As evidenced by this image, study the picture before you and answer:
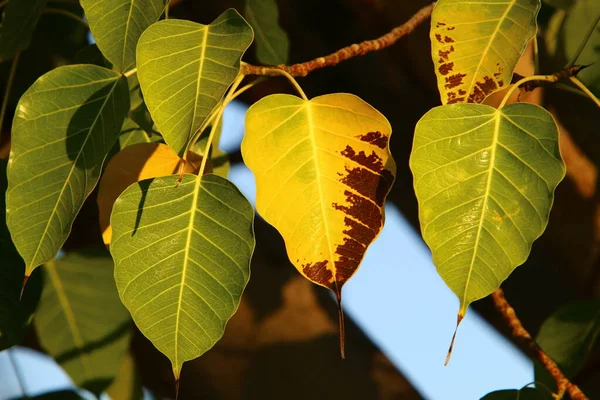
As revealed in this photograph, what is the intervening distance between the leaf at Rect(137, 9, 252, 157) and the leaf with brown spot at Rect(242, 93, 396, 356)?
6cm

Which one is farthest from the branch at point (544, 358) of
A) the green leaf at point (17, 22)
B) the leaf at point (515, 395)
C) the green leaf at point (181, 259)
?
the green leaf at point (17, 22)

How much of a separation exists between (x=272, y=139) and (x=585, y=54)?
412mm

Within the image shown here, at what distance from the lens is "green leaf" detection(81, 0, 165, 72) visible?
0.61 m

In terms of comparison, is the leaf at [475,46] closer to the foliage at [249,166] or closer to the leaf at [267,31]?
the foliage at [249,166]

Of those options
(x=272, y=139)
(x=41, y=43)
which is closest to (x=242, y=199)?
(x=272, y=139)

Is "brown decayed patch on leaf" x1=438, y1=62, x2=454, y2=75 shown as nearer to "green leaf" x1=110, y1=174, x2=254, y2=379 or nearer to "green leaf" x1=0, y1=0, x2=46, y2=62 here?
"green leaf" x1=110, y1=174, x2=254, y2=379

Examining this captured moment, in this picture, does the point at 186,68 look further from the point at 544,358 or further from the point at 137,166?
the point at 544,358

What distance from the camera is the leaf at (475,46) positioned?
59 centimetres

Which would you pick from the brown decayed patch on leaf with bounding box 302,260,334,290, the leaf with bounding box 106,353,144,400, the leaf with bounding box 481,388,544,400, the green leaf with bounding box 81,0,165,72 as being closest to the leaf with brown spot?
the brown decayed patch on leaf with bounding box 302,260,334,290

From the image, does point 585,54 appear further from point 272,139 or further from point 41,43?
point 41,43

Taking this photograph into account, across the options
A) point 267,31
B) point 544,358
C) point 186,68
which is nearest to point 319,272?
point 186,68

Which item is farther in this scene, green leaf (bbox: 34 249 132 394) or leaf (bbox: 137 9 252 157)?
green leaf (bbox: 34 249 132 394)

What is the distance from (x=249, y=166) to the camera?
59 cm

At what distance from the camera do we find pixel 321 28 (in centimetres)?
144
